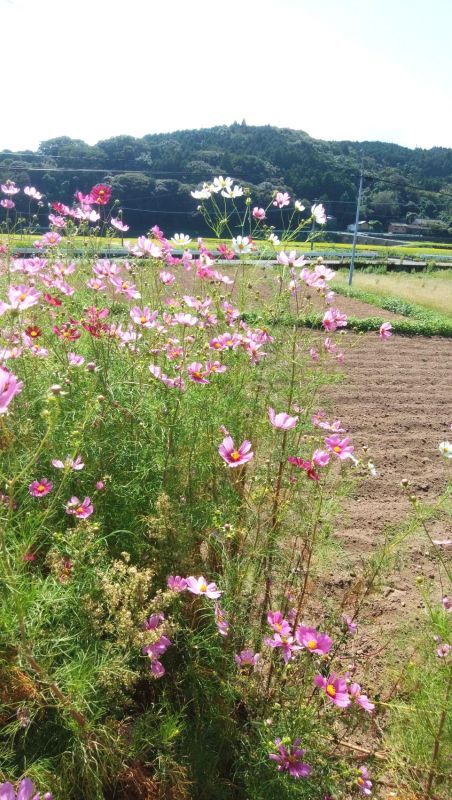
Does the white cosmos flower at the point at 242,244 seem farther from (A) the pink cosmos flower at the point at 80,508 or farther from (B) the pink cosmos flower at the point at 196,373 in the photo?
(A) the pink cosmos flower at the point at 80,508

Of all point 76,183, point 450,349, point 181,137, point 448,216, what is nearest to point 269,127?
point 181,137

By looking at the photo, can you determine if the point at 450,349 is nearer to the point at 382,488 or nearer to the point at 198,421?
the point at 382,488

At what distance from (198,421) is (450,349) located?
22.1 ft

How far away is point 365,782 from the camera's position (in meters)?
1.52

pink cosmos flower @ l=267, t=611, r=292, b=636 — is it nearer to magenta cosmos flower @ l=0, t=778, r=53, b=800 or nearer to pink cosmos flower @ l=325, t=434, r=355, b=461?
pink cosmos flower @ l=325, t=434, r=355, b=461

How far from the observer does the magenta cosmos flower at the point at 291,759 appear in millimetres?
1347

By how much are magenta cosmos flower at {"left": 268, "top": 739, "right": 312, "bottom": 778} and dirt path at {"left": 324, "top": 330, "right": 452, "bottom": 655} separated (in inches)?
26.9

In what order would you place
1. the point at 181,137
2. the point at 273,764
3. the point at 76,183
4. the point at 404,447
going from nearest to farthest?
1. the point at 273,764
2. the point at 404,447
3. the point at 76,183
4. the point at 181,137

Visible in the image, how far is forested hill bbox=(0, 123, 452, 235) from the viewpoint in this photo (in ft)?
47.0

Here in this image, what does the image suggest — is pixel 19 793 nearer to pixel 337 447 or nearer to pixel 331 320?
pixel 337 447

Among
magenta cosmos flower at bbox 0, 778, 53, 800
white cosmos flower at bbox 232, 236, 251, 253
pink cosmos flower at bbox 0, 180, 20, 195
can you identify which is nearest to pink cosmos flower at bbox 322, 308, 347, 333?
white cosmos flower at bbox 232, 236, 251, 253

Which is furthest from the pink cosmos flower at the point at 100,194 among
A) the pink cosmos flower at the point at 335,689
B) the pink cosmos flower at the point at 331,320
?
the pink cosmos flower at the point at 335,689

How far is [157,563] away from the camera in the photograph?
179cm

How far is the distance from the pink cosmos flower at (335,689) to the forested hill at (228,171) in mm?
3233
